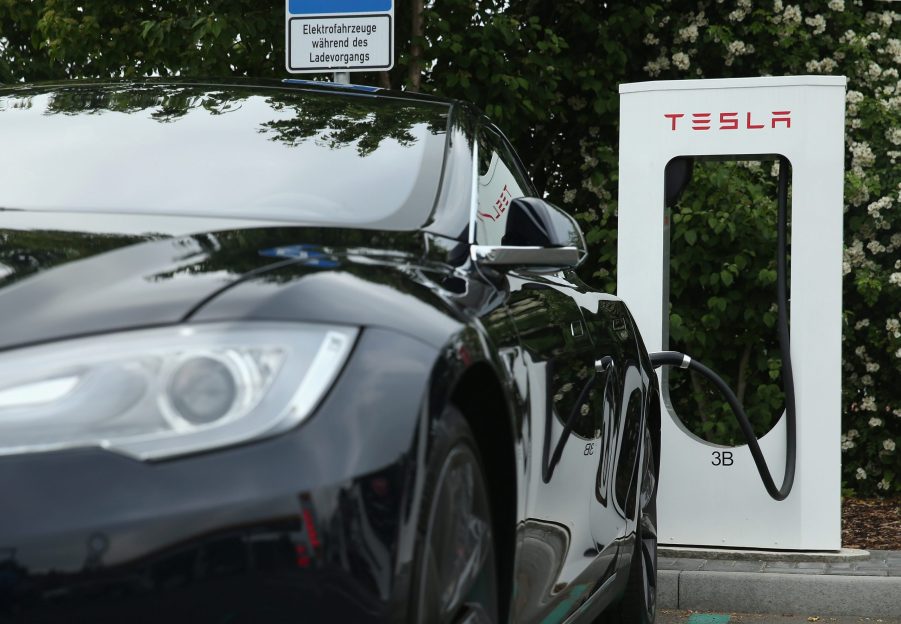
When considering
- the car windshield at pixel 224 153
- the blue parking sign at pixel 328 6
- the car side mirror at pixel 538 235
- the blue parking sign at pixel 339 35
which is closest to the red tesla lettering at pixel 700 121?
the blue parking sign at pixel 339 35

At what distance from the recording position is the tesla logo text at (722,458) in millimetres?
6711

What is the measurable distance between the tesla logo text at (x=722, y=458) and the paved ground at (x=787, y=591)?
605mm

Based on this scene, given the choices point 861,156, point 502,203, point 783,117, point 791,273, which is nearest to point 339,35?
point 783,117

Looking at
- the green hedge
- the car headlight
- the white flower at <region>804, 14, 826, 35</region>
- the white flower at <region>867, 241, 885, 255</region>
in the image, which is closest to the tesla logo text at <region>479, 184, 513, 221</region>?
the car headlight

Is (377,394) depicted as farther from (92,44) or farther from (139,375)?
(92,44)

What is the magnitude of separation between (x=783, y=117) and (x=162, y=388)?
4.85 m

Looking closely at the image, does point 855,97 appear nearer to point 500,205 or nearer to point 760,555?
point 760,555

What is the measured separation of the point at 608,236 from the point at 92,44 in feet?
13.3

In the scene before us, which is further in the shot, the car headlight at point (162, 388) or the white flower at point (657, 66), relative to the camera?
the white flower at point (657, 66)

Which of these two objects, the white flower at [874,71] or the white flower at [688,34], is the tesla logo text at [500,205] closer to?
the white flower at [874,71]

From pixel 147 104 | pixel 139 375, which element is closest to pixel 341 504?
pixel 139 375

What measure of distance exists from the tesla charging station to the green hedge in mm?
2332

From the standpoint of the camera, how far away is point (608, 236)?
32.2 feet

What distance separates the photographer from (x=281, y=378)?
1924mm
